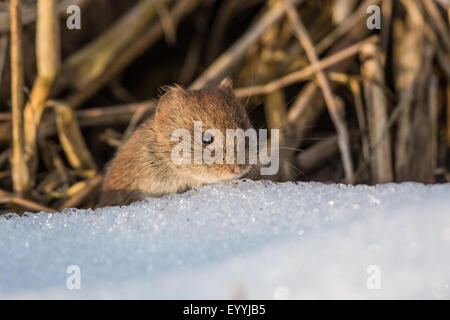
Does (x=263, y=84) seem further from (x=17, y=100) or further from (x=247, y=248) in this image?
(x=247, y=248)

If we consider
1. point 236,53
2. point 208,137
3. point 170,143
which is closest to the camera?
point 208,137

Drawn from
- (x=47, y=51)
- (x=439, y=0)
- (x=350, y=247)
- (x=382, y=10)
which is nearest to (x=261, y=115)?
(x=382, y=10)

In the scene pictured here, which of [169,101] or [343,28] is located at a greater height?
[343,28]

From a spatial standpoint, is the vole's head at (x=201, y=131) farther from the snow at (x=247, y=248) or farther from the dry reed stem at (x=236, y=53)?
the dry reed stem at (x=236, y=53)

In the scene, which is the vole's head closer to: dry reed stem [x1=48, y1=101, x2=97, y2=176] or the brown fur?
the brown fur

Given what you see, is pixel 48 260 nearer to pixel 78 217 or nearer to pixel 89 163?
pixel 78 217

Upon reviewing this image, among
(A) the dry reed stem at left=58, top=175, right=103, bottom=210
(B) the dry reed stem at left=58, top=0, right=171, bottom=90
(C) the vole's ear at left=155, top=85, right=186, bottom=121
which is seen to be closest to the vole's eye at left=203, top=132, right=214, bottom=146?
(C) the vole's ear at left=155, top=85, right=186, bottom=121

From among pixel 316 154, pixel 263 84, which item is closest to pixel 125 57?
pixel 263 84
